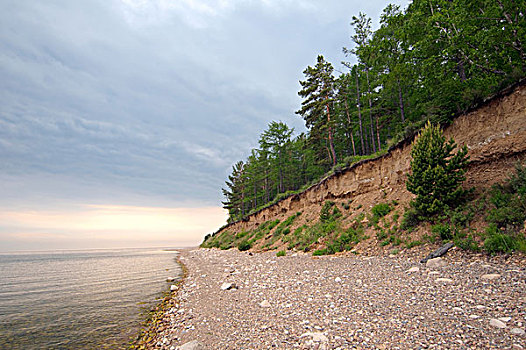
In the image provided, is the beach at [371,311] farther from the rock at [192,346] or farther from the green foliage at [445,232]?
the green foliage at [445,232]

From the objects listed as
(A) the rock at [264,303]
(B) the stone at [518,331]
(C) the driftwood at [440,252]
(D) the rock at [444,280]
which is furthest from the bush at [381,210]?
(B) the stone at [518,331]

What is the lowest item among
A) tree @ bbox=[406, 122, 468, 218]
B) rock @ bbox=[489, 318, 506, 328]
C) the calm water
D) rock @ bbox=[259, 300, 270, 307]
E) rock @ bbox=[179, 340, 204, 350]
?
the calm water

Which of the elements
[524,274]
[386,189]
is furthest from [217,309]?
[386,189]

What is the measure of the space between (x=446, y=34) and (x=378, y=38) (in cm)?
1132

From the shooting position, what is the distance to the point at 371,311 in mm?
→ 4715

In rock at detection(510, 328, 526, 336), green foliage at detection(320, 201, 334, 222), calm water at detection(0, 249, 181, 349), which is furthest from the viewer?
green foliage at detection(320, 201, 334, 222)

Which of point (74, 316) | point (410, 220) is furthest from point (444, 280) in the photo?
point (74, 316)

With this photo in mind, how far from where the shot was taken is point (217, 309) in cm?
643

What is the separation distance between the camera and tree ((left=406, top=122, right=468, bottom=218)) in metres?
10.3

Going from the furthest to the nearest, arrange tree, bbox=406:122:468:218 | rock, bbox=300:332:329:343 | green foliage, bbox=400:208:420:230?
green foliage, bbox=400:208:420:230
tree, bbox=406:122:468:218
rock, bbox=300:332:329:343

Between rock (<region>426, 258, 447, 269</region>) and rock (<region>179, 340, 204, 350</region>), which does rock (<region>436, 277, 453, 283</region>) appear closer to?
rock (<region>426, 258, 447, 269</region>)

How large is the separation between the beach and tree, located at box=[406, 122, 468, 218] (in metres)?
3.11

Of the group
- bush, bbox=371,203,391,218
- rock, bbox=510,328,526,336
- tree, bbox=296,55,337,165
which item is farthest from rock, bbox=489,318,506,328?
tree, bbox=296,55,337,165

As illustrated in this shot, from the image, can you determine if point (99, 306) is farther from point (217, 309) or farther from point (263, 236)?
point (263, 236)
